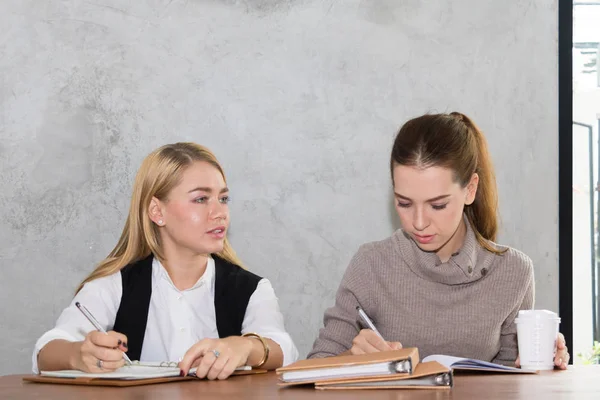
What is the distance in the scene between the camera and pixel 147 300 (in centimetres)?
218

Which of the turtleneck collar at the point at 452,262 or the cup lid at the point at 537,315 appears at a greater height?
the turtleneck collar at the point at 452,262

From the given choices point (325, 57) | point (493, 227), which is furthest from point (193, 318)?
point (325, 57)

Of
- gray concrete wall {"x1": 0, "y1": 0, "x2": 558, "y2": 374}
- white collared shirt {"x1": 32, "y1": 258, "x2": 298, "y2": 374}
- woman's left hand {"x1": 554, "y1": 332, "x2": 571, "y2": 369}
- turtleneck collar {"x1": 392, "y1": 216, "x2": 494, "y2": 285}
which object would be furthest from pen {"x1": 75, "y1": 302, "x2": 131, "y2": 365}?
gray concrete wall {"x1": 0, "y1": 0, "x2": 558, "y2": 374}

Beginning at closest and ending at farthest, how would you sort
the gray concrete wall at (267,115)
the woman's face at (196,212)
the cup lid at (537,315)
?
the cup lid at (537,315) < the woman's face at (196,212) < the gray concrete wall at (267,115)

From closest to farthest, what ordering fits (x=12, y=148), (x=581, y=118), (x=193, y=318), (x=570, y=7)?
(x=193, y=318)
(x=12, y=148)
(x=570, y=7)
(x=581, y=118)

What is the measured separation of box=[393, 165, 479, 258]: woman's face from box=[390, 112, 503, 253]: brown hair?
0.08 feet

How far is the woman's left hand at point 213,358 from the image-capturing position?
1.61 metres

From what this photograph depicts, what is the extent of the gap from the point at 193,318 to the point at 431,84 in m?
1.21

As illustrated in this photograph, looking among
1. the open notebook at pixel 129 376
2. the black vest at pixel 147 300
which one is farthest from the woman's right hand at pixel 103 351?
the black vest at pixel 147 300

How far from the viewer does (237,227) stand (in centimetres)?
282

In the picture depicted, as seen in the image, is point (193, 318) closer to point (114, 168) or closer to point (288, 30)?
point (114, 168)

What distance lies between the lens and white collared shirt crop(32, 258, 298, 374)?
2.12 meters

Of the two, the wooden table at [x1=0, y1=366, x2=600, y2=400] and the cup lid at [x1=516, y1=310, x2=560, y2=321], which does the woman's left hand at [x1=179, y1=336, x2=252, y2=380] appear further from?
the cup lid at [x1=516, y1=310, x2=560, y2=321]

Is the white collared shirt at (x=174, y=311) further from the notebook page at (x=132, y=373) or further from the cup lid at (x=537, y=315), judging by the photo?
the cup lid at (x=537, y=315)
